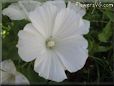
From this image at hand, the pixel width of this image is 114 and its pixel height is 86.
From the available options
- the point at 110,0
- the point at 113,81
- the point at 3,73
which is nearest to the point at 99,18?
the point at 110,0

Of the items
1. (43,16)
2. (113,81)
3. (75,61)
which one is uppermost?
(43,16)

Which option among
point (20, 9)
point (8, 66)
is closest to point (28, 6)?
point (20, 9)

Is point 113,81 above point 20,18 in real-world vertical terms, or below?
below

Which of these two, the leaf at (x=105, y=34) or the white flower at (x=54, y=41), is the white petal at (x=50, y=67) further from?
the leaf at (x=105, y=34)

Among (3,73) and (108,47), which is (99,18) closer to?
(108,47)

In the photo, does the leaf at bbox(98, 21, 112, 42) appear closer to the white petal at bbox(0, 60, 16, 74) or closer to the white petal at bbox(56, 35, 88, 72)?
the white petal at bbox(56, 35, 88, 72)

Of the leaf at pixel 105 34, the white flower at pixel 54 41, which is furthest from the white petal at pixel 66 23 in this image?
the leaf at pixel 105 34

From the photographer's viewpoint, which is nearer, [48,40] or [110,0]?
[48,40]

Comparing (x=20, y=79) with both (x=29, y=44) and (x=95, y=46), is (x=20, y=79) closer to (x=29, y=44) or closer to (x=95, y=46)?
(x=29, y=44)
